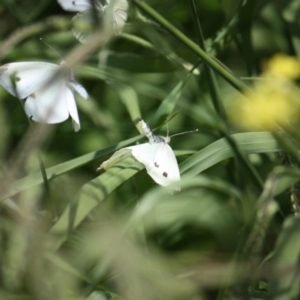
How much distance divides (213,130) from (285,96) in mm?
403

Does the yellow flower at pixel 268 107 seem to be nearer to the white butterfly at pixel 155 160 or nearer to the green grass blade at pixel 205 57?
the green grass blade at pixel 205 57

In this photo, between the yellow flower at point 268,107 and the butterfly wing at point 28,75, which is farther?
the butterfly wing at point 28,75

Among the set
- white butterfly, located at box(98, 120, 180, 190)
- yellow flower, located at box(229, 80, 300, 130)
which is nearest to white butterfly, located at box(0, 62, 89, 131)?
white butterfly, located at box(98, 120, 180, 190)

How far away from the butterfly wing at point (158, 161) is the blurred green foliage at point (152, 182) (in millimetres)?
30

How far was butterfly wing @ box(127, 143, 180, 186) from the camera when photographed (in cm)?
116

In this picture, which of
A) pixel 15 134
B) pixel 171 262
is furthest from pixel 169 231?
pixel 15 134

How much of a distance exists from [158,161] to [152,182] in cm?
12

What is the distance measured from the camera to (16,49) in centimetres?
180

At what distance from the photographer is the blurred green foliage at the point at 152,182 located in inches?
31.8

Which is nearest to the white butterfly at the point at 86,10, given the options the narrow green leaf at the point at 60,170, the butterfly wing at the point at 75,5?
the butterfly wing at the point at 75,5

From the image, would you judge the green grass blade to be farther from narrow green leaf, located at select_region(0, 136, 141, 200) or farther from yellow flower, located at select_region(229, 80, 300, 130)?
narrow green leaf, located at select_region(0, 136, 141, 200)

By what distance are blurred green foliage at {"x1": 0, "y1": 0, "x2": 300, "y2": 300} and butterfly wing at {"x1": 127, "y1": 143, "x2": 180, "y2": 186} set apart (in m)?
0.03

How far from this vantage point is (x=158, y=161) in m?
1.21

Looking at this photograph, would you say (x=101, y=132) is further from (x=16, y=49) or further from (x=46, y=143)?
(x=16, y=49)
